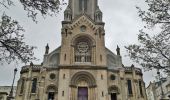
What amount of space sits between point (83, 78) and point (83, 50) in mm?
5070

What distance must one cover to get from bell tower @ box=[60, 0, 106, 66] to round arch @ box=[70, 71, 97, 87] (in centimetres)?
186

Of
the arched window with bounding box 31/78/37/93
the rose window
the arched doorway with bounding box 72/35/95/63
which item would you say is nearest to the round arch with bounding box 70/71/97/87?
the arched doorway with bounding box 72/35/95/63

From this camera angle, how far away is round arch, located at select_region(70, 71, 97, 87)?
36.6 m

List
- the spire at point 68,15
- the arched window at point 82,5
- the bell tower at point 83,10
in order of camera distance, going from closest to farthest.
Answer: the spire at point 68,15, the bell tower at point 83,10, the arched window at point 82,5

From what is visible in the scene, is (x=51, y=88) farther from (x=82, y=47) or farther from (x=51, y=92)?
(x=82, y=47)

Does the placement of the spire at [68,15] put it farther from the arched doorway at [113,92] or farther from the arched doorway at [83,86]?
the arched doorway at [113,92]

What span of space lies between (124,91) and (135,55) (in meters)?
25.6

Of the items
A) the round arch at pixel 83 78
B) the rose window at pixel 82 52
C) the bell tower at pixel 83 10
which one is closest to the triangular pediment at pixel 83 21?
the bell tower at pixel 83 10

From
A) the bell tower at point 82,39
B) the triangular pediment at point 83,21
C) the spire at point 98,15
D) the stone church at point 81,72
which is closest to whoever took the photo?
the stone church at point 81,72

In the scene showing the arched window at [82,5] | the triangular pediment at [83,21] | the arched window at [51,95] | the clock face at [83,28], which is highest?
the arched window at [82,5]

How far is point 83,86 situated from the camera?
3725 centimetres

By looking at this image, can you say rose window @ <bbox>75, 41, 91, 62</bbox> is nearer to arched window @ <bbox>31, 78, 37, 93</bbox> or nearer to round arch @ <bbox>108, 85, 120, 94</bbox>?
round arch @ <bbox>108, 85, 120, 94</bbox>

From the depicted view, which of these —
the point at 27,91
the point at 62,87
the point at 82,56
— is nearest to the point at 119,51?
the point at 82,56

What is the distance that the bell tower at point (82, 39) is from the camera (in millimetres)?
38316
